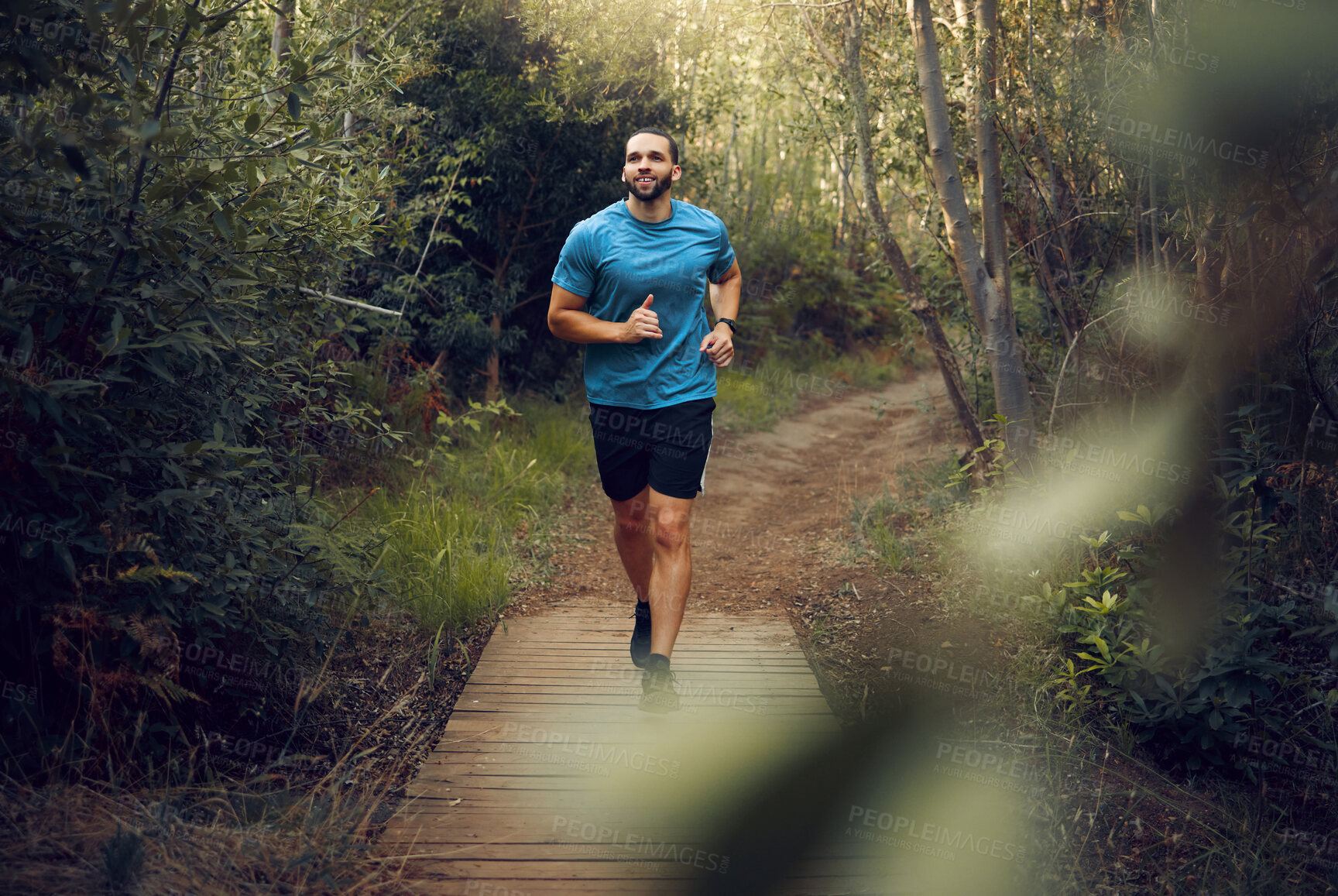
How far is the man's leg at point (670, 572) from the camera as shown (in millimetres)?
3723

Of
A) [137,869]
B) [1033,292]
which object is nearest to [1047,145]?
[1033,292]

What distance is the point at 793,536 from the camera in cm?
700

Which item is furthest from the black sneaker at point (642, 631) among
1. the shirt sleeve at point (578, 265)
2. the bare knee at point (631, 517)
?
the shirt sleeve at point (578, 265)

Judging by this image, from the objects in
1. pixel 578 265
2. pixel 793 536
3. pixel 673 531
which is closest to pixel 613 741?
pixel 673 531

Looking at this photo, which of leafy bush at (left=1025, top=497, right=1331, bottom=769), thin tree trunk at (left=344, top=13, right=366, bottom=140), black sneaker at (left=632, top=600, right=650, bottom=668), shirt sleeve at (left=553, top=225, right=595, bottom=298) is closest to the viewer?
leafy bush at (left=1025, top=497, right=1331, bottom=769)

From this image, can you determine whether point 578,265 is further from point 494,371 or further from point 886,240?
point 494,371

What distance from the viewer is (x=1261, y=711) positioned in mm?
3523

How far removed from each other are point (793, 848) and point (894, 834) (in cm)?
35

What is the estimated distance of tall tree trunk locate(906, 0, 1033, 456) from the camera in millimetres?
5059

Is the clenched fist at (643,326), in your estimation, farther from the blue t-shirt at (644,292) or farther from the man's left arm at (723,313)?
the man's left arm at (723,313)

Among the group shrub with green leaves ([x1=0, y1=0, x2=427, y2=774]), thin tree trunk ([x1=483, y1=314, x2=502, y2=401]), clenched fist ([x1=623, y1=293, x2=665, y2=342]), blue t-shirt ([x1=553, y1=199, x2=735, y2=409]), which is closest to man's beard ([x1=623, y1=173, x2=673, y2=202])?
blue t-shirt ([x1=553, y1=199, x2=735, y2=409])

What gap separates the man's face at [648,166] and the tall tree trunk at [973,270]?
202cm

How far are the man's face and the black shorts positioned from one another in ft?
2.74

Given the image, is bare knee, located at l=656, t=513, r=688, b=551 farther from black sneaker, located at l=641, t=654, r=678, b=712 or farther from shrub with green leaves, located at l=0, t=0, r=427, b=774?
shrub with green leaves, located at l=0, t=0, r=427, b=774
